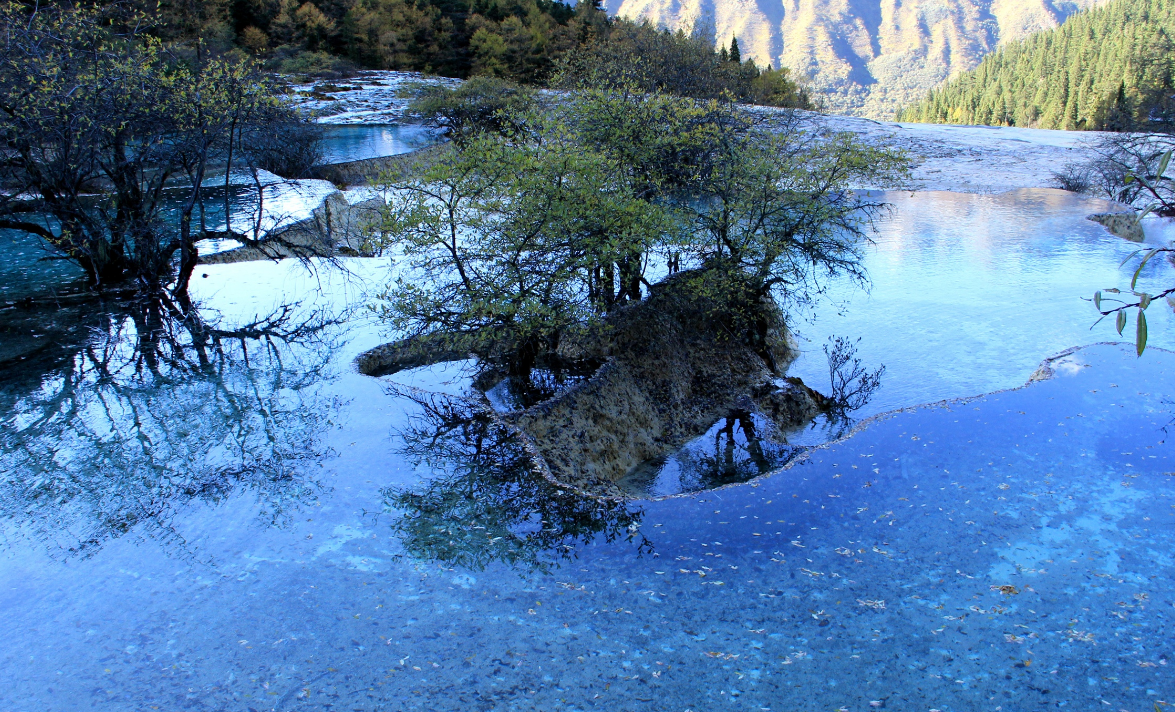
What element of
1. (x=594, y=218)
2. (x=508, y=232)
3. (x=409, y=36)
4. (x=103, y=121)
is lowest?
(x=508, y=232)

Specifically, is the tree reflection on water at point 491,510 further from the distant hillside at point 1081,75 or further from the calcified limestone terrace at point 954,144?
the distant hillside at point 1081,75

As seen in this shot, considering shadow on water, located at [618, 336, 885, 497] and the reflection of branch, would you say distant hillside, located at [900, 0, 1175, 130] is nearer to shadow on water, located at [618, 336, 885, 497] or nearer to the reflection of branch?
the reflection of branch

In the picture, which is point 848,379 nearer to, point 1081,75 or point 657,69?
point 657,69

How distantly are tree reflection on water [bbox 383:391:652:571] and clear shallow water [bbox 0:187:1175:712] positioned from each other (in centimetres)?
3

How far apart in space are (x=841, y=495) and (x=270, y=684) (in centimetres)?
480

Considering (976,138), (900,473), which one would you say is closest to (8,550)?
(900,473)

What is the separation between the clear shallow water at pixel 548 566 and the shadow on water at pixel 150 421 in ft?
0.14

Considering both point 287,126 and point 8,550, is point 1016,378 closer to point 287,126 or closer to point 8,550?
point 8,550

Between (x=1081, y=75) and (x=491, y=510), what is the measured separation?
88.9m

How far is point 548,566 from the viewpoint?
18.1 ft

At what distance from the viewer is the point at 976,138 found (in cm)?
3416

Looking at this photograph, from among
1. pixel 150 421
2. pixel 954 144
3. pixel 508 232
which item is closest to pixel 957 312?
pixel 508 232

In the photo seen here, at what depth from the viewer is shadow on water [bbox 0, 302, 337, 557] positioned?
632 centimetres

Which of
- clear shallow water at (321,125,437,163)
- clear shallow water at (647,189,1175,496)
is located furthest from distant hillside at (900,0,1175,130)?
clear shallow water at (321,125,437,163)
